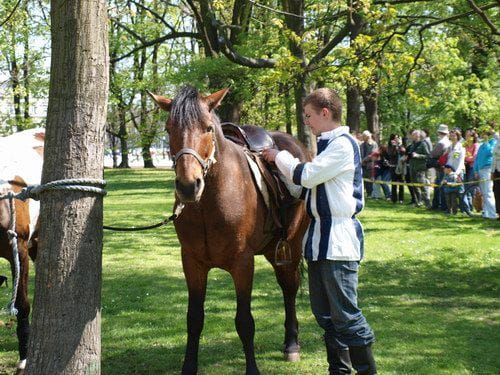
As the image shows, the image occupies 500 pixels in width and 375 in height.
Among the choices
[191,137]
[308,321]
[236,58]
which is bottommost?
[308,321]

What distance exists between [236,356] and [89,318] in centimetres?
224

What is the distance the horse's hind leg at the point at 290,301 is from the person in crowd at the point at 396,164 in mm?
12977

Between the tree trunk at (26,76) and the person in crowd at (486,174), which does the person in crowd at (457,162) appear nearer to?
the person in crowd at (486,174)

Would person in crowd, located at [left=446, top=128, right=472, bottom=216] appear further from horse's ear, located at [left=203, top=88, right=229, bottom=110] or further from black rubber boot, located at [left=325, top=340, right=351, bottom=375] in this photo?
horse's ear, located at [left=203, top=88, right=229, bottom=110]

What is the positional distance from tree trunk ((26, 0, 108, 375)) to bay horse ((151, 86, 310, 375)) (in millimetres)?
707

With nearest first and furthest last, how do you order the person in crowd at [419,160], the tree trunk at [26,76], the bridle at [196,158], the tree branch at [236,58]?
the bridle at [196,158] → the tree branch at [236,58] → the person in crowd at [419,160] → the tree trunk at [26,76]

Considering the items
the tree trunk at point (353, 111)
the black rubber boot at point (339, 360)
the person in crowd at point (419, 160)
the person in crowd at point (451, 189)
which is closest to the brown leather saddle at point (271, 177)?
the black rubber boot at point (339, 360)

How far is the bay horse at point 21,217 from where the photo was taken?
5.05 metres

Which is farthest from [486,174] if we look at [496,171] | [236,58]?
[236,58]

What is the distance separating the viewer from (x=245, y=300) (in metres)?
4.76

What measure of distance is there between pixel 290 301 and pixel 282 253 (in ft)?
1.58

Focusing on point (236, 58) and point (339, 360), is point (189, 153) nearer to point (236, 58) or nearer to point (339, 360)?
point (339, 360)

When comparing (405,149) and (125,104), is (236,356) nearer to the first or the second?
(405,149)

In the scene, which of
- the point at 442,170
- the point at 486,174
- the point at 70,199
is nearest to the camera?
the point at 70,199
